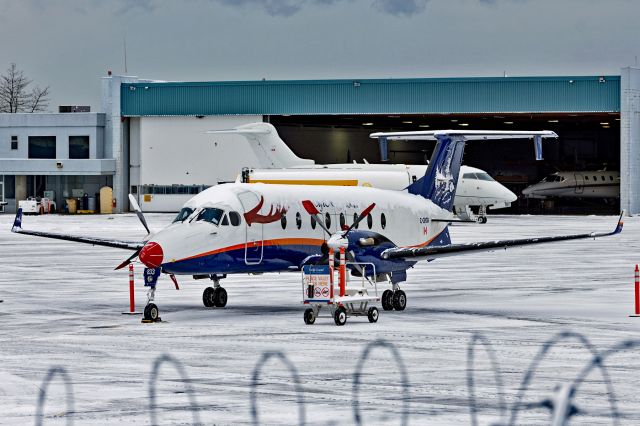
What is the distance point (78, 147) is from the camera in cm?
9894

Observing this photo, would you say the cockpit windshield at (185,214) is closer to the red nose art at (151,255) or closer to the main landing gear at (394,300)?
the red nose art at (151,255)

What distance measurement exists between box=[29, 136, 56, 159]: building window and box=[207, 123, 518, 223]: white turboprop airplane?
77.2ft

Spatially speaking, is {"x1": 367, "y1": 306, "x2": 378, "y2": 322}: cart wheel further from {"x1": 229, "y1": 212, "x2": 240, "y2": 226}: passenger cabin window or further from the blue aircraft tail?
the blue aircraft tail

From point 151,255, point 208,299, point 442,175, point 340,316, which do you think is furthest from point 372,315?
point 442,175

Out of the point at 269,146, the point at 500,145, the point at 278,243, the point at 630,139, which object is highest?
the point at 500,145

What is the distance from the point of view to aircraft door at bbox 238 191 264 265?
27.2 meters

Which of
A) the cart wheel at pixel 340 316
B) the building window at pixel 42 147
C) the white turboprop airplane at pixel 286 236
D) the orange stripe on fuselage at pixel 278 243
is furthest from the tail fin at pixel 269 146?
the cart wheel at pixel 340 316

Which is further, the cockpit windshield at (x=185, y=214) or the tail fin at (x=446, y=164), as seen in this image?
the tail fin at (x=446, y=164)

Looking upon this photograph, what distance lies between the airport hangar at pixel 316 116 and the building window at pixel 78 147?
118cm

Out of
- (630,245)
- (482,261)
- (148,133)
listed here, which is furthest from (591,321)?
(148,133)

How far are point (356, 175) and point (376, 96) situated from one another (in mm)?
20276

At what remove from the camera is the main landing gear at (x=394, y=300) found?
27891 mm

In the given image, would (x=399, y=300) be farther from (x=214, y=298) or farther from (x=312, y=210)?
(x=214, y=298)

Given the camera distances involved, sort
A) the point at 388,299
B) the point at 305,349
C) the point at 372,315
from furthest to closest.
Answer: the point at 388,299 → the point at 372,315 → the point at 305,349
